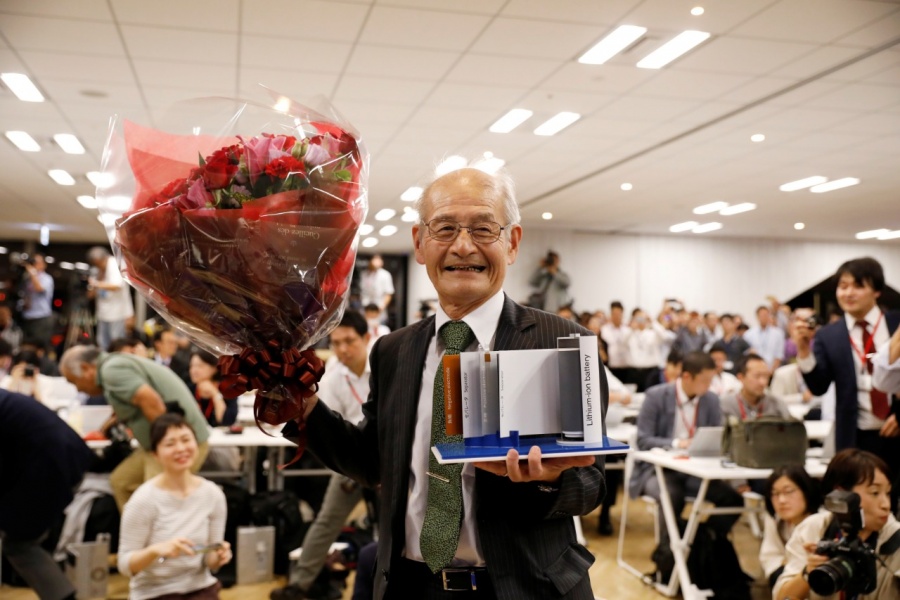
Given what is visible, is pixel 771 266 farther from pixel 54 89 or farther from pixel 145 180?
pixel 145 180

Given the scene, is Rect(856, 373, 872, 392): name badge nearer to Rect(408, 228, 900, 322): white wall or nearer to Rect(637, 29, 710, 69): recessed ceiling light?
Rect(637, 29, 710, 69): recessed ceiling light

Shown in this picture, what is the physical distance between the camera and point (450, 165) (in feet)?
4.97

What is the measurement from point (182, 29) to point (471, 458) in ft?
15.3

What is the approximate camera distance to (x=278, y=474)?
5.32 m

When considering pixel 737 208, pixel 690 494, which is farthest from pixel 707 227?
pixel 690 494

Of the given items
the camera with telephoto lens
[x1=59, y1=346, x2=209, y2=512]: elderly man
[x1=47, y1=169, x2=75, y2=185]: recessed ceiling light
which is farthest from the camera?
[x1=47, y1=169, x2=75, y2=185]: recessed ceiling light

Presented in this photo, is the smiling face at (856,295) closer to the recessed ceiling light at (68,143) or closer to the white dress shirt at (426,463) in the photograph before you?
the white dress shirt at (426,463)

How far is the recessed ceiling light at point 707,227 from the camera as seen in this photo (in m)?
14.3

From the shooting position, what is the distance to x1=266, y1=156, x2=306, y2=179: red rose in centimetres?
117

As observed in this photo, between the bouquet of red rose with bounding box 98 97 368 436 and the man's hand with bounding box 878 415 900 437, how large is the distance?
3.02m

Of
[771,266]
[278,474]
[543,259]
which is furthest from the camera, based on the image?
[771,266]

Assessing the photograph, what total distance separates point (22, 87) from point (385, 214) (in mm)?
7192

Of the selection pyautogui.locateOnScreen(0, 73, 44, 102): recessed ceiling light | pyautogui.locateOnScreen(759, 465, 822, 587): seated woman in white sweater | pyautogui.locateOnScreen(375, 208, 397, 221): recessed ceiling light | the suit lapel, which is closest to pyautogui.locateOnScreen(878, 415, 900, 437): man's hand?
pyautogui.locateOnScreen(759, 465, 822, 587): seated woman in white sweater

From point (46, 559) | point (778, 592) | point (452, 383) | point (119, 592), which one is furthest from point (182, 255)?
point (119, 592)
